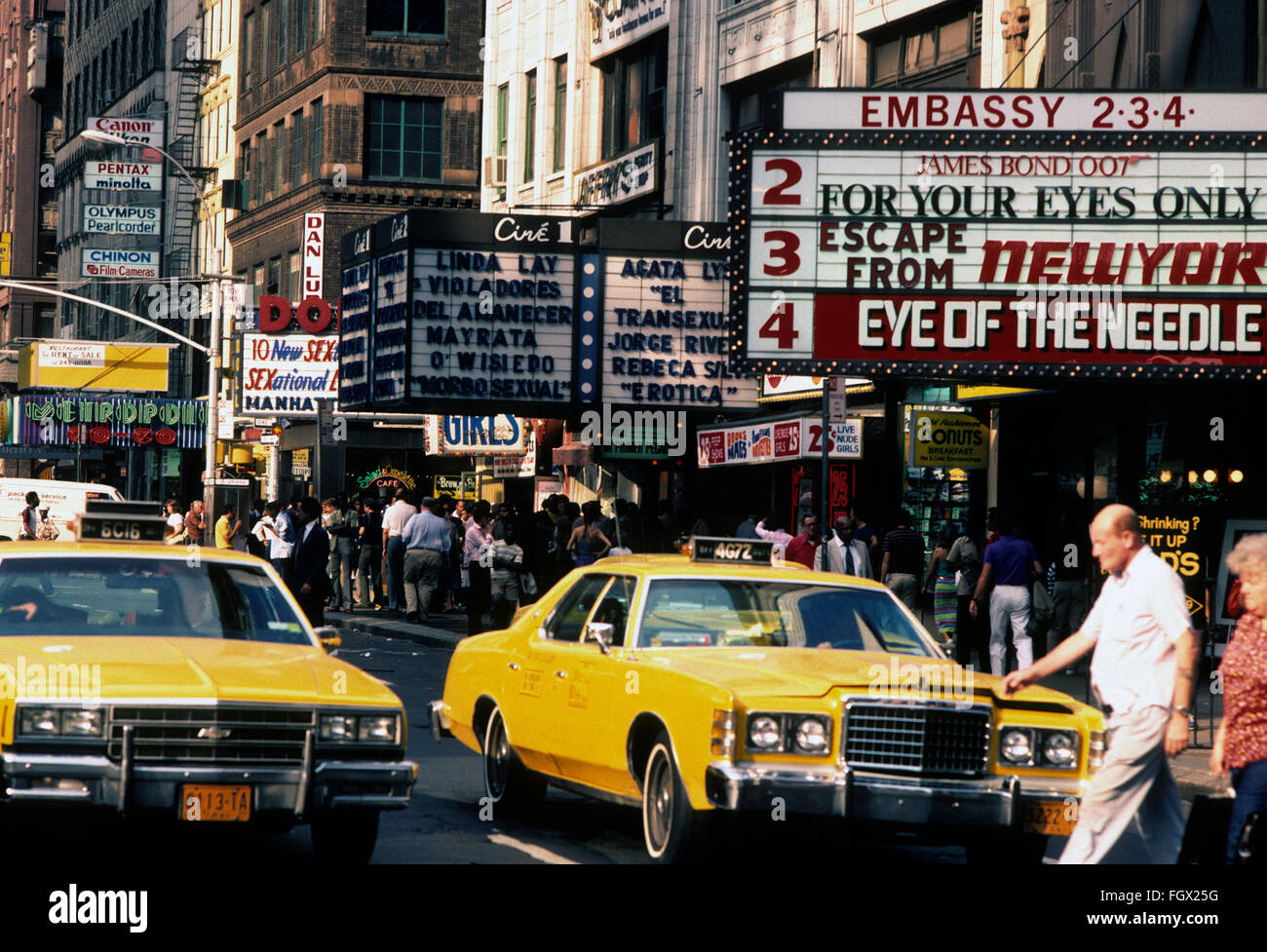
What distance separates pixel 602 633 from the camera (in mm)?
10023

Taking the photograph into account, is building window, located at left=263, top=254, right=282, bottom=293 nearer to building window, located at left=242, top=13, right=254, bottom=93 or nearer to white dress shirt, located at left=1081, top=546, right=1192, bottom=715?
building window, located at left=242, top=13, right=254, bottom=93

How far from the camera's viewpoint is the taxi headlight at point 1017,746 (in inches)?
358

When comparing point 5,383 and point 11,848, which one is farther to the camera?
point 5,383

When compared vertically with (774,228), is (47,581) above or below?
below

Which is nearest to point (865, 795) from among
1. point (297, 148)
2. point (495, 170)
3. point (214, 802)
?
point (214, 802)

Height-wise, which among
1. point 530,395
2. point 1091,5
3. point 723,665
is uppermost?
point 1091,5

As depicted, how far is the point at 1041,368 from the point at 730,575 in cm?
976

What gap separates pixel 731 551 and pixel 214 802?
12.5ft

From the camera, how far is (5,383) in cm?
9238

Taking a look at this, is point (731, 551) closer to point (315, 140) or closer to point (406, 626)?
point (406, 626)

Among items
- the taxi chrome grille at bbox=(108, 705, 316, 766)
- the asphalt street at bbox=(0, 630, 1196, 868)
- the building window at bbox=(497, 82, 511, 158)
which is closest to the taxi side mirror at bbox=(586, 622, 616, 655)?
the asphalt street at bbox=(0, 630, 1196, 868)

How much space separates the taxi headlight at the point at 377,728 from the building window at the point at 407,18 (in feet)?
149
